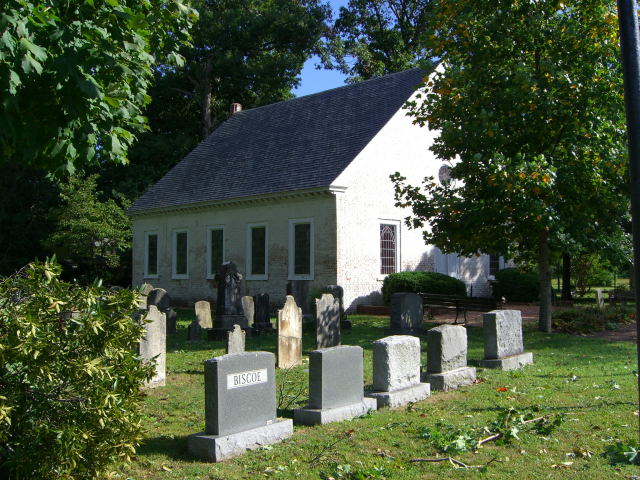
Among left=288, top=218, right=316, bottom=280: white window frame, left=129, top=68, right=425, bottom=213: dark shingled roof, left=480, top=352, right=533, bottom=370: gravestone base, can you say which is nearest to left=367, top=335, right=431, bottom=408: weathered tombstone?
left=480, top=352, right=533, bottom=370: gravestone base

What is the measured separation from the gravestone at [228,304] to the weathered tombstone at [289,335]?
4291 mm

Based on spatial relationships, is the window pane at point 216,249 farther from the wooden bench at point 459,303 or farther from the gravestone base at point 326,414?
the gravestone base at point 326,414

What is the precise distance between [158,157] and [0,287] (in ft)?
113

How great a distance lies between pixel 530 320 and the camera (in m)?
20.9

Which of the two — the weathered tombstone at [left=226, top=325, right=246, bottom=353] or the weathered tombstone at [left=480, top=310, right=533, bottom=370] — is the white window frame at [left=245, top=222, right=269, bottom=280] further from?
the weathered tombstone at [left=480, top=310, right=533, bottom=370]

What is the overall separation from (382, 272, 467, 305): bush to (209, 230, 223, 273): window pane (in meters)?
7.42

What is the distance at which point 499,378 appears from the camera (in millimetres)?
10789

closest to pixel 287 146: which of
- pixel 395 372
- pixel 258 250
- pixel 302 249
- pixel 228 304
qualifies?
pixel 258 250

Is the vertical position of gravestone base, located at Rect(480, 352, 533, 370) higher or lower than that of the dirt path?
lower

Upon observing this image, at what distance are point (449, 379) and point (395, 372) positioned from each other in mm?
1356

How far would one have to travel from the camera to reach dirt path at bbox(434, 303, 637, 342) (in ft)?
55.1

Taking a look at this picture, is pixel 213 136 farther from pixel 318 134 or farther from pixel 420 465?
pixel 420 465

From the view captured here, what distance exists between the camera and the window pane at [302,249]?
79.3ft

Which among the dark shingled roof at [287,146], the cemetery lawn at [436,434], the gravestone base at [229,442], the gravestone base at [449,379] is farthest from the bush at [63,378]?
the dark shingled roof at [287,146]
